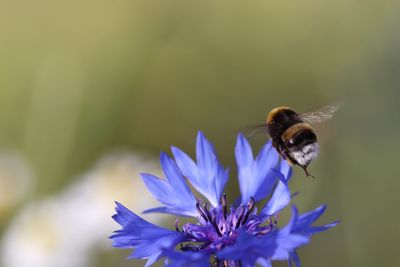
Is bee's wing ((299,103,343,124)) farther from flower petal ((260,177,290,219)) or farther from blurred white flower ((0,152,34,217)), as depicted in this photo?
blurred white flower ((0,152,34,217))

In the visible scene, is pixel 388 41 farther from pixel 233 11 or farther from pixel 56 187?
pixel 56 187

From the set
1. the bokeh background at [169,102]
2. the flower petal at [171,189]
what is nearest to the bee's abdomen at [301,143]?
the flower petal at [171,189]

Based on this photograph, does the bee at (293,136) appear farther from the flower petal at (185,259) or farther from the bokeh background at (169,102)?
the bokeh background at (169,102)

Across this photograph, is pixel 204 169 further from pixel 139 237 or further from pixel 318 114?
pixel 318 114

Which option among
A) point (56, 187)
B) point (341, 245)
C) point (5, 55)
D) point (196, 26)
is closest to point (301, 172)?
point (341, 245)

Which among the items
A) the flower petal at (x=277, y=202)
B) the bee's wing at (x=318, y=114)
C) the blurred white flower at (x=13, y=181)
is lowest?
the flower petal at (x=277, y=202)

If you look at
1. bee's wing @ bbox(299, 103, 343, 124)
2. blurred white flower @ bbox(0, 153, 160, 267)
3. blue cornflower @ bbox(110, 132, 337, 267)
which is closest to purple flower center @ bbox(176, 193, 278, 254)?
blue cornflower @ bbox(110, 132, 337, 267)
